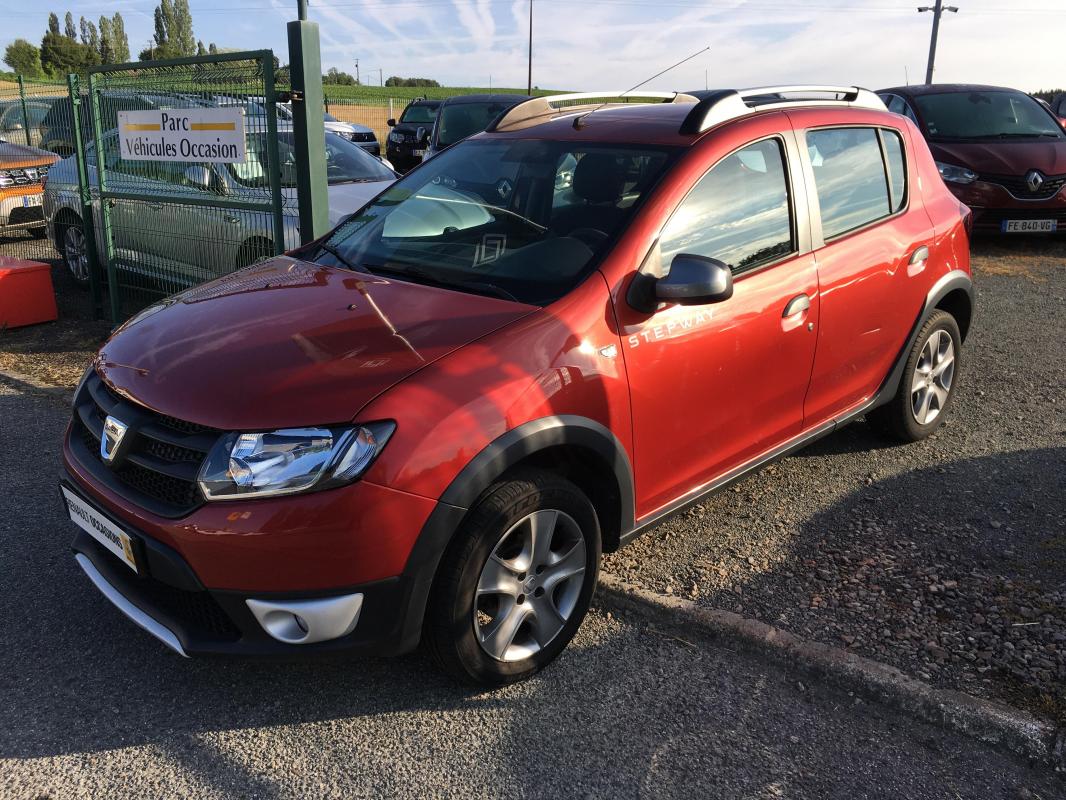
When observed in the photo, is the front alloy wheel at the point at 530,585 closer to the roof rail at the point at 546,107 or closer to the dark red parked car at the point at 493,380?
the dark red parked car at the point at 493,380

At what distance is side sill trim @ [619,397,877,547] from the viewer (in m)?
3.22

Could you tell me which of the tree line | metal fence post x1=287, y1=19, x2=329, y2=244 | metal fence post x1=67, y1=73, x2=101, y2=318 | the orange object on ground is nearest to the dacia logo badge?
metal fence post x1=287, y1=19, x2=329, y2=244

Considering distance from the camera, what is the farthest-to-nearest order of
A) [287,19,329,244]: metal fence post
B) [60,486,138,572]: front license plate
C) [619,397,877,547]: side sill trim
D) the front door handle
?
[287,19,329,244]: metal fence post
the front door handle
[619,397,877,547]: side sill trim
[60,486,138,572]: front license plate

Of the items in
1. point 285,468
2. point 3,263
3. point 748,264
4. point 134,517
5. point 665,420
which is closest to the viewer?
point 285,468

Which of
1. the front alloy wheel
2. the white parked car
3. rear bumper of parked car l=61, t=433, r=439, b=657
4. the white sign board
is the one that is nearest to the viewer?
rear bumper of parked car l=61, t=433, r=439, b=657

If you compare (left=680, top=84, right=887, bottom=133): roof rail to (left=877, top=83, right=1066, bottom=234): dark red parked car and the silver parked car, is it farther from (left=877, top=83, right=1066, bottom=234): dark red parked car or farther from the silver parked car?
(left=877, top=83, right=1066, bottom=234): dark red parked car

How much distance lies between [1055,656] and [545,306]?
208 cm

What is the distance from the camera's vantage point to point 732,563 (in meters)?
3.65

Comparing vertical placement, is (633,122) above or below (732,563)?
above

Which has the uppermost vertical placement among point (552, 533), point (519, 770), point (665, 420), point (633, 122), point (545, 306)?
point (633, 122)

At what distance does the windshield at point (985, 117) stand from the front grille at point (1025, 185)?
809mm

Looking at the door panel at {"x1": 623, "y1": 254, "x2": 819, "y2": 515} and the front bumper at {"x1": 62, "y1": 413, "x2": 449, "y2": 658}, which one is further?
the door panel at {"x1": 623, "y1": 254, "x2": 819, "y2": 515}

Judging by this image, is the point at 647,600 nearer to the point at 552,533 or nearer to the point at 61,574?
the point at 552,533

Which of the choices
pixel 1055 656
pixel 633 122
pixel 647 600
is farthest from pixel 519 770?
pixel 633 122
